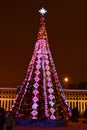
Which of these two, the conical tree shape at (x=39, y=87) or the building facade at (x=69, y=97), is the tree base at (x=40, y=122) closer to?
the conical tree shape at (x=39, y=87)

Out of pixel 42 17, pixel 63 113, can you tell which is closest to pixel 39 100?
pixel 63 113

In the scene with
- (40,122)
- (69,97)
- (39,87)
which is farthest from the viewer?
(69,97)

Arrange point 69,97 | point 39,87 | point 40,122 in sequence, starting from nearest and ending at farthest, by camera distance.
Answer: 1. point 40,122
2. point 39,87
3. point 69,97

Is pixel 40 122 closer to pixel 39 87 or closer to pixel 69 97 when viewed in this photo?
pixel 39 87

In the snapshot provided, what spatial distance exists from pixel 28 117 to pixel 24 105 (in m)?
1.30

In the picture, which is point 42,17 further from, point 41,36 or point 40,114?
point 40,114

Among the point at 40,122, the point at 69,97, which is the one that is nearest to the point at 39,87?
the point at 40,122

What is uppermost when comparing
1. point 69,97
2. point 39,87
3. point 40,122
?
point 69,97

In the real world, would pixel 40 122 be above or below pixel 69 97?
below

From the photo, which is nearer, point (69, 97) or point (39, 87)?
point (39, 87)

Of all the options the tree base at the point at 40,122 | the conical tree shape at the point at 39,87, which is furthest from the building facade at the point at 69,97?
the tree base at the point at 40,122

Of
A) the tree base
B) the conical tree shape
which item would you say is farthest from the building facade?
the tree base

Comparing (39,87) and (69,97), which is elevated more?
(69,97)

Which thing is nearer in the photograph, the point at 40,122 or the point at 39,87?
the point at 40,122
